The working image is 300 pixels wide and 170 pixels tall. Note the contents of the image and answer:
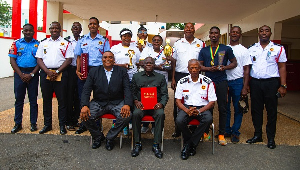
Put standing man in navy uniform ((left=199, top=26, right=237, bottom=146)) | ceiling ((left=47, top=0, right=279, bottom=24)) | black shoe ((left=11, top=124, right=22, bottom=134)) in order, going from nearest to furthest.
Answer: standing man in navy uniform ((left=199, top=26, right=237, bottom=146))
black shoe ((left=11, top=124, right=22, bottom=134))
ceiling ((left=47, top=0, right=279, bottom=24))

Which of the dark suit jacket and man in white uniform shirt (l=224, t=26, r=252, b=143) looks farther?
man in white uniform shirt (l=224, t=26, r=252, b=143)

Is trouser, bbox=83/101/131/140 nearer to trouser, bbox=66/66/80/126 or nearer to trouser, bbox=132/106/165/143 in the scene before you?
trouser, bbox=132/106/165/143

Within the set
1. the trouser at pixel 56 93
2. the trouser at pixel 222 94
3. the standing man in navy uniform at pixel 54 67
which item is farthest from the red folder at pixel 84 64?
the trouser at pixel 222 94

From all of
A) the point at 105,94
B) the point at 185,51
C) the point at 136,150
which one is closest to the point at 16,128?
the point at 105,94

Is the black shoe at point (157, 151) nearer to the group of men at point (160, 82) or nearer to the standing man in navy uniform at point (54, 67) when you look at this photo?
the group of men at point (160, 82)

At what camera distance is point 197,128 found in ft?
12.3

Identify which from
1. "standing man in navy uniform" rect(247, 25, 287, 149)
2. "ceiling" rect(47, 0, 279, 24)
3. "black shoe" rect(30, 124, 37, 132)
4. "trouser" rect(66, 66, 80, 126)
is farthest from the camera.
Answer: "ceiling" rect(47, 0, 279, 24)

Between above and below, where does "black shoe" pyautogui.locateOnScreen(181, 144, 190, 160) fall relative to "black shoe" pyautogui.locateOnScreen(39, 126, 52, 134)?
below

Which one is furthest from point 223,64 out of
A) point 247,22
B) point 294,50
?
point 294,50

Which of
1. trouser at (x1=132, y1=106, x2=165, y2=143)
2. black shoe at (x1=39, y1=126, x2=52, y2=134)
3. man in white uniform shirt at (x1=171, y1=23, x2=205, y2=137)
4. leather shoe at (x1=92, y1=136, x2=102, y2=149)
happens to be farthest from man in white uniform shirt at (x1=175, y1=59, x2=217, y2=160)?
black shoe at (x1=39, y1=126, x2=52, y2=134)

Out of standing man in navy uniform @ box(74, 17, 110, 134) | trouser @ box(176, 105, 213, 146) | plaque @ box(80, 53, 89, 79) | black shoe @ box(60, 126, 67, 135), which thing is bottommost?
black shoe @ box(60, 126, 67, 135)

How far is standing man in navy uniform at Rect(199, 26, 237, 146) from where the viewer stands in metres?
4.14

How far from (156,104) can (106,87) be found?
2.85ft

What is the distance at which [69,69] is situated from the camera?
4793 millimetres
